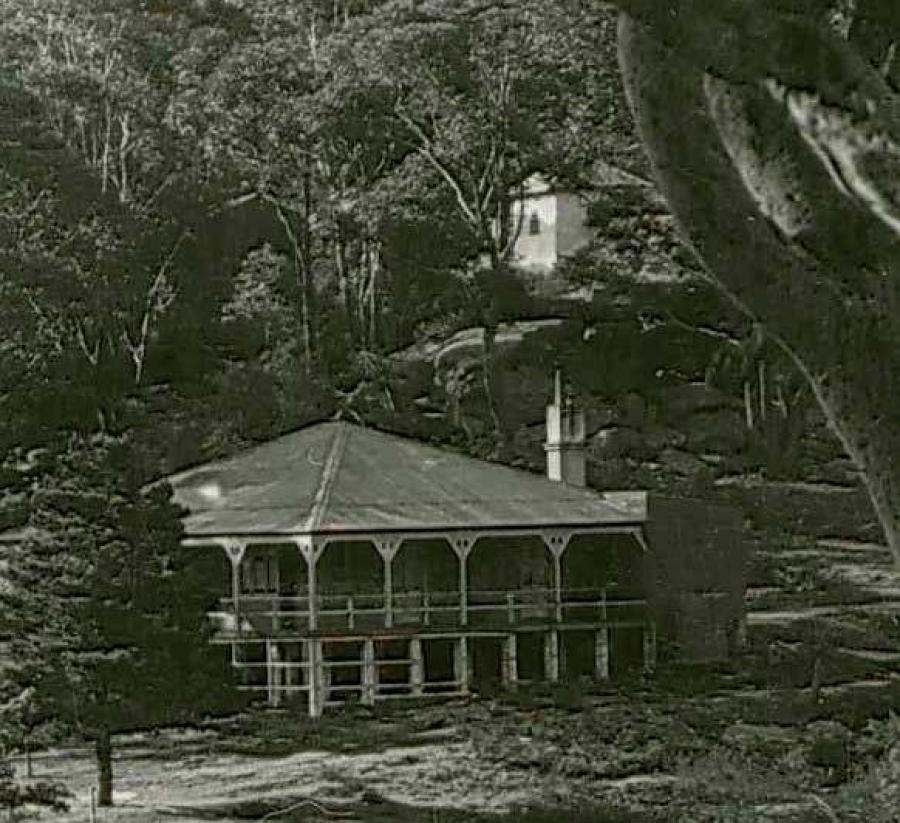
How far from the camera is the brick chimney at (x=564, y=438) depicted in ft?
20.6

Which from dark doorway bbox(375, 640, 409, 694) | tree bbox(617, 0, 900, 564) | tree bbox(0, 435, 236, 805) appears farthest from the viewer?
dark doorway bbox(375, 640, 409, 694)

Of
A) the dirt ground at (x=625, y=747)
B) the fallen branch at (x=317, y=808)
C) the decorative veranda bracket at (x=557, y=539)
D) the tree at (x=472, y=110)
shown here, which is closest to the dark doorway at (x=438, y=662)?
the dirt ground at (x=625, y=747)

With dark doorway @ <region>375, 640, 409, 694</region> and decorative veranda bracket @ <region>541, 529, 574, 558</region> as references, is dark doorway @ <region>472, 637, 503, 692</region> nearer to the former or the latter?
dark doorway @ <region>375, 640, 409, 694</region>

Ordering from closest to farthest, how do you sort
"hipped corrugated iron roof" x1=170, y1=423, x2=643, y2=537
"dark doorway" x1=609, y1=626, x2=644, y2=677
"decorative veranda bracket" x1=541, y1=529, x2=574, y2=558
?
"dark doorway" x1=609, y1=626, x2=644, y2=677 < "hipped corrugated iron roof" x1=170, y1=423, x2=643, y2=537 < "decorative veranda bracket" x1=541, y1=529, x2=574, y2=558

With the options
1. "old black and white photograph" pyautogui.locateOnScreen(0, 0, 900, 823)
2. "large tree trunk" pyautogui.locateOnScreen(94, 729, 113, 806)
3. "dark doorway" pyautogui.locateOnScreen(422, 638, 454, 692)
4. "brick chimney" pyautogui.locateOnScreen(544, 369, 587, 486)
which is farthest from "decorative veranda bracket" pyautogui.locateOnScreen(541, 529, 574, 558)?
"large tree trunk" pyautogui.locateOnScreen(94, 729, 113, 806)

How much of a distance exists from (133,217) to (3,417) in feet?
2.92

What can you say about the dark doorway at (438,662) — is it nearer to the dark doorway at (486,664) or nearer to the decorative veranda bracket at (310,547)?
the dark doorway at (486,664)

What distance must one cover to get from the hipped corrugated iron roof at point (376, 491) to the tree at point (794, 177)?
145 inches

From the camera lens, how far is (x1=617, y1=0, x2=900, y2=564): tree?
8.33 ft

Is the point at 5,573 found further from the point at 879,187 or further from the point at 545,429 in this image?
the point at 879,187

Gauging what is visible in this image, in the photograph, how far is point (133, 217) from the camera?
6.34 meters

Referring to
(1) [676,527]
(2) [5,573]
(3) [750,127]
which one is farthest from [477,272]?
(3) [750,127]

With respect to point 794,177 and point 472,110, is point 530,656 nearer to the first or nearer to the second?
point 472,110

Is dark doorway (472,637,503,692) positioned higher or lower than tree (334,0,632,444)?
lower
